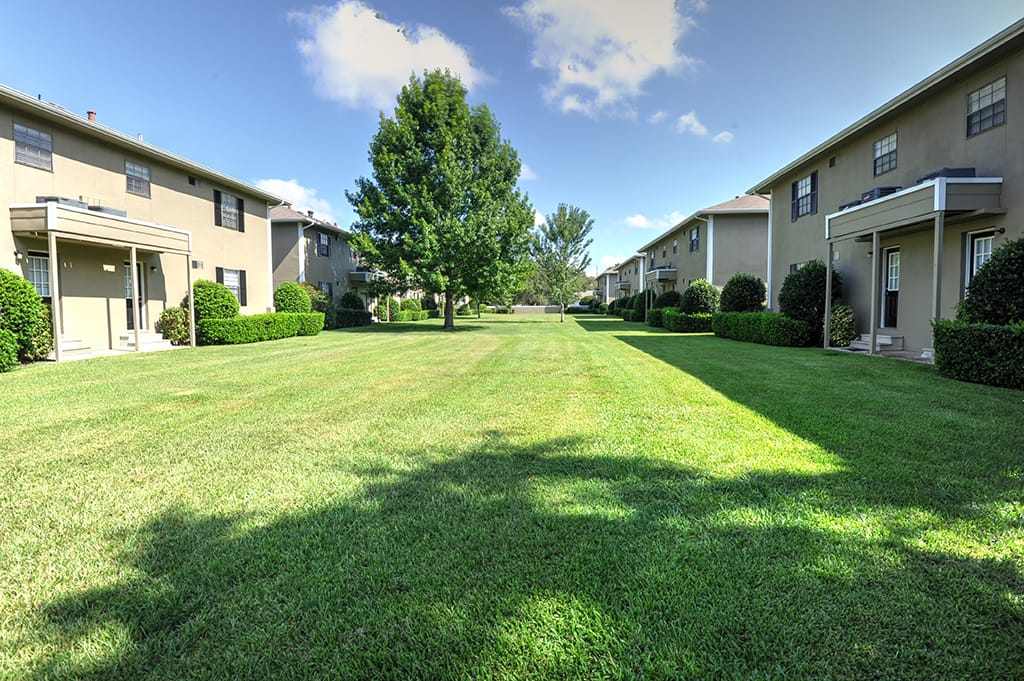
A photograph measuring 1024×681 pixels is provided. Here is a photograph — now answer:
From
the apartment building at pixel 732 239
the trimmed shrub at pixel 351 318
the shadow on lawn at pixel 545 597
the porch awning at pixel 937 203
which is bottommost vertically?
the shadow on lawn at pixel 545 597

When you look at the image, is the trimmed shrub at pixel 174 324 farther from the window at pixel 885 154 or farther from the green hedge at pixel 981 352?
the window at pixel 885 154

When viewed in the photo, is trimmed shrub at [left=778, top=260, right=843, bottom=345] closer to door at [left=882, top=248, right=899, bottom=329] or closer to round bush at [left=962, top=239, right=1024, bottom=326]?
door at [left=882, top=248, right=899, bottom=329]

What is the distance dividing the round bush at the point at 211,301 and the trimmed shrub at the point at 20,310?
4.94 meters

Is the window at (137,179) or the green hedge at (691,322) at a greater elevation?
the window at (137,179)

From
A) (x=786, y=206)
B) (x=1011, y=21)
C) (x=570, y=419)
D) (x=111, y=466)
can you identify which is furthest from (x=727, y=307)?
(x=111, y=466)

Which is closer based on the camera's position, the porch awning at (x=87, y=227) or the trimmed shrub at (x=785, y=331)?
the porch awning at (x=87, y=227)

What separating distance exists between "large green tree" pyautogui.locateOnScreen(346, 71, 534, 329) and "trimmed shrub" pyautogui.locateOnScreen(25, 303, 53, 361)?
36.2ft

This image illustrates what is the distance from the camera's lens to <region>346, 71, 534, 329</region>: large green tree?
19984 mm

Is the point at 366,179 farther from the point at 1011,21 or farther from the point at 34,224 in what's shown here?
the point at 1011,21

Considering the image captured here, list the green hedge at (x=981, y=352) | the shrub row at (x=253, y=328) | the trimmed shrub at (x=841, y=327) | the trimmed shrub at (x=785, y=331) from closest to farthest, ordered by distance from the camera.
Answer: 1. the green hedge at (x=981, y=352)
2. the trimmed shrub at (x=841, y=327)
3. the trimmed shrub at (x=785, y=331)
4. the shrub row at (x=253, y=328)

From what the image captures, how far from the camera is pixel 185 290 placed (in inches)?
Result: 605

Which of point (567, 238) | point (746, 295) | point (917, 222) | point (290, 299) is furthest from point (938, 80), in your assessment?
point (567, 238)

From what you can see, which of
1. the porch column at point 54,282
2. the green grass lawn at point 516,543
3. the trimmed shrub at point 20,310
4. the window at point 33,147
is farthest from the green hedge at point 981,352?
the window at point 33,147

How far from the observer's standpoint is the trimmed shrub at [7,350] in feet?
28.9
